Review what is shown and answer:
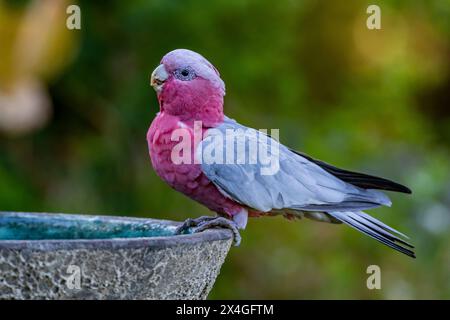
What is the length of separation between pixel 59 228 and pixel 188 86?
0.51 metres

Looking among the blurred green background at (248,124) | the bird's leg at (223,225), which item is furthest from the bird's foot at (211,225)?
the blurred green background at (248,124)

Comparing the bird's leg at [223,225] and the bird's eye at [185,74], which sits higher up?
the bird's eye at [185,74]

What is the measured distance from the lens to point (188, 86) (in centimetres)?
211

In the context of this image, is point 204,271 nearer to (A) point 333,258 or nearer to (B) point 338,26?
(A) point 333,258

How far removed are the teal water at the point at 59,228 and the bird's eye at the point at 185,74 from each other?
408 millimetres

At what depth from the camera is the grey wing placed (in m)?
2.07

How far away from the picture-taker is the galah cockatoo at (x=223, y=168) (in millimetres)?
2076

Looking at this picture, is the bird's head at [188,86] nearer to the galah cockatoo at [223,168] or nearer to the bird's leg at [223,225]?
the galah cockatoo at [223,168]

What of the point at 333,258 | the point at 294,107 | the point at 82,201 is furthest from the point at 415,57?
the point at 82,201

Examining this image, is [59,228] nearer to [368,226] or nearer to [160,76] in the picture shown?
[160,76]

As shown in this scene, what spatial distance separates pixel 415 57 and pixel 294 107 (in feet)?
2.69

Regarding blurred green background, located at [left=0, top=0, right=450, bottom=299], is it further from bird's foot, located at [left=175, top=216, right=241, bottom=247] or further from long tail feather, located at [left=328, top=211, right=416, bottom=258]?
bird's foot, located at [left=175, top=216, right=241, bottom=247]

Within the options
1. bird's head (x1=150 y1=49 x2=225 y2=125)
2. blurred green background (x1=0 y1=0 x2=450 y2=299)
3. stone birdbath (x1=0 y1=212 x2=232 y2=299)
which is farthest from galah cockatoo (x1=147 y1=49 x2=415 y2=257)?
blurred green background (x1=0 y1=0 x2=450 y2=299)
